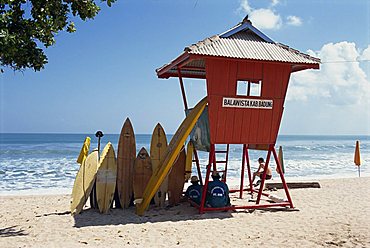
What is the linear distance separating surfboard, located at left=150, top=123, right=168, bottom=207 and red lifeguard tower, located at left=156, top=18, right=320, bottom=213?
4.08ft

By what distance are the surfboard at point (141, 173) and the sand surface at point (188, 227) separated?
1.98 ft

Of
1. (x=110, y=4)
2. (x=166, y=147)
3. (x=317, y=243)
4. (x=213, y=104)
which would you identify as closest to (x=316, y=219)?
(x=317, y=243)

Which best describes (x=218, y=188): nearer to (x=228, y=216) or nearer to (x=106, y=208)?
(x=228, y=216)

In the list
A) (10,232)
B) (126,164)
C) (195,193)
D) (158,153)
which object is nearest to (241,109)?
(195,193)

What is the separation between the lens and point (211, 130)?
8.15 m

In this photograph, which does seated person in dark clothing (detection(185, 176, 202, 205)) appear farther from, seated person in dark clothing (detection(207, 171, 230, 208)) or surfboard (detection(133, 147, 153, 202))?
surfboard (detection(133, 147, 153, 202))

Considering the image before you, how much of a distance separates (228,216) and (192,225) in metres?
1.06

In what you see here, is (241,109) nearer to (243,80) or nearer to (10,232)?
(243,80)

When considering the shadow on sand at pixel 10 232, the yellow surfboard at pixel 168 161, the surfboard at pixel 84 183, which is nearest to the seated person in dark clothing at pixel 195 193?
the yellow surfboard at pixel 168 161

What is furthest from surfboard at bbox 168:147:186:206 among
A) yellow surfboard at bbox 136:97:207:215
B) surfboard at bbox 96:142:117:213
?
surfboard at bbox 96:142:117:213

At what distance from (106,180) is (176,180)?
1677 millimetres

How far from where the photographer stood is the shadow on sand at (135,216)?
301 inches

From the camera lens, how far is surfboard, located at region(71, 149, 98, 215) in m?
8.49

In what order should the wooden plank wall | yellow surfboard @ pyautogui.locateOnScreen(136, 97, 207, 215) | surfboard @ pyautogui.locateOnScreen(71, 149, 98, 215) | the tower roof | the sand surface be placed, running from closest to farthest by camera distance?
the sand surface, the tower roof, the wooden plank wall, yellow surfboard @ pyautogui.locateOnScreen(136, 97, 207, 215), surfboard @ pyautogui.locateOnScreen(71, 149, 98, 215)
